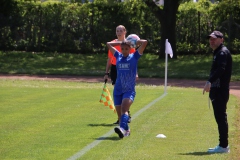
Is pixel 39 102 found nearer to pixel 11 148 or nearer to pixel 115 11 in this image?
pixel 11 148

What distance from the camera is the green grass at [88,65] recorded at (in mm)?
30250

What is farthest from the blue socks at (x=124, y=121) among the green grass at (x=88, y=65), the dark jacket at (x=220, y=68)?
the green grass at (x=88, y=65)

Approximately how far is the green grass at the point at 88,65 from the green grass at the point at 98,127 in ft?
30.8

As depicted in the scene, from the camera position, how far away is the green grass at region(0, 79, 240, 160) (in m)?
9.91

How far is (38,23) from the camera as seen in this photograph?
39875mm

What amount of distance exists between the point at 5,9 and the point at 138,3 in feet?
27.4

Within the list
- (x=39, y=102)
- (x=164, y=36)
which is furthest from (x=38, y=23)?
(x=39, y=102)

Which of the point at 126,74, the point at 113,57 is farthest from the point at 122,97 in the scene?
the point at 113,57

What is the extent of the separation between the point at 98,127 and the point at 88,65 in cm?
2174

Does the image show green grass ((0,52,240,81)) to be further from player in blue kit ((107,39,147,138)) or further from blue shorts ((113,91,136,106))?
player in blue kit ((107,39,147,138))

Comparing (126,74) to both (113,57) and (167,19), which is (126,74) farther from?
(167,19)

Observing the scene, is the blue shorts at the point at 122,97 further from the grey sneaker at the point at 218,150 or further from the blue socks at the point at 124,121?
the grey sneaker at the point at 218,150

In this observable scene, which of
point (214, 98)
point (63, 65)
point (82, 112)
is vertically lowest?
point (63, 65)

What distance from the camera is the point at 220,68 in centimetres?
986
